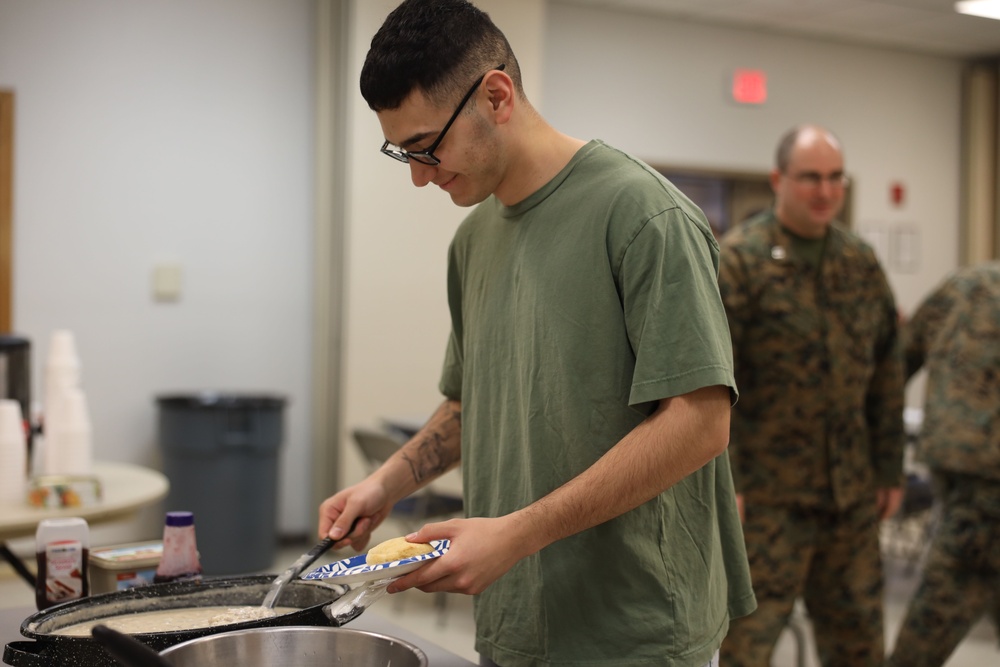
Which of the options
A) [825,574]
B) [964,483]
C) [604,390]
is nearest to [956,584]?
[964,483]

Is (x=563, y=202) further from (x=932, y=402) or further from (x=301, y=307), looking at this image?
(x=301, y=307)

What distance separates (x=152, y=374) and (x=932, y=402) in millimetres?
3592

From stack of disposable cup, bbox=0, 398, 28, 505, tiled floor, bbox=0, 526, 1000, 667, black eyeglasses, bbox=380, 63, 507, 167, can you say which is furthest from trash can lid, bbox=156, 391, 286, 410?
black eyeglasses, bbox=380, 63, 507, 167

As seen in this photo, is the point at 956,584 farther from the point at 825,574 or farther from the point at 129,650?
the point at 129,650

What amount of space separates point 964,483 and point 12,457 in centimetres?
266

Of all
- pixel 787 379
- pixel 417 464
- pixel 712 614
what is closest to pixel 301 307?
pixel 787 379

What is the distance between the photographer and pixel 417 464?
1.70 metres

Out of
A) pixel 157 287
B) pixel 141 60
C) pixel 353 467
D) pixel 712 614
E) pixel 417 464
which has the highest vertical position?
pixel 141 60

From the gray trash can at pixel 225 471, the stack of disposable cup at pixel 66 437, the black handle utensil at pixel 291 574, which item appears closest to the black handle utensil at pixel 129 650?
the black handle utensil at pixel 291 574

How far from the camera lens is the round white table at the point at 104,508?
257 centimetres

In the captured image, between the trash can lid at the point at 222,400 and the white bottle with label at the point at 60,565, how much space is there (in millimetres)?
3103

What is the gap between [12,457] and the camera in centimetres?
279

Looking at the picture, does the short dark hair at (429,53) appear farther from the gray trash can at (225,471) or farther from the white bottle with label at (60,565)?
the gray trash can at (225,471)

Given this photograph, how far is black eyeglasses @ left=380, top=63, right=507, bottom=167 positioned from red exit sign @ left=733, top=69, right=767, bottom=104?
5169 mm
